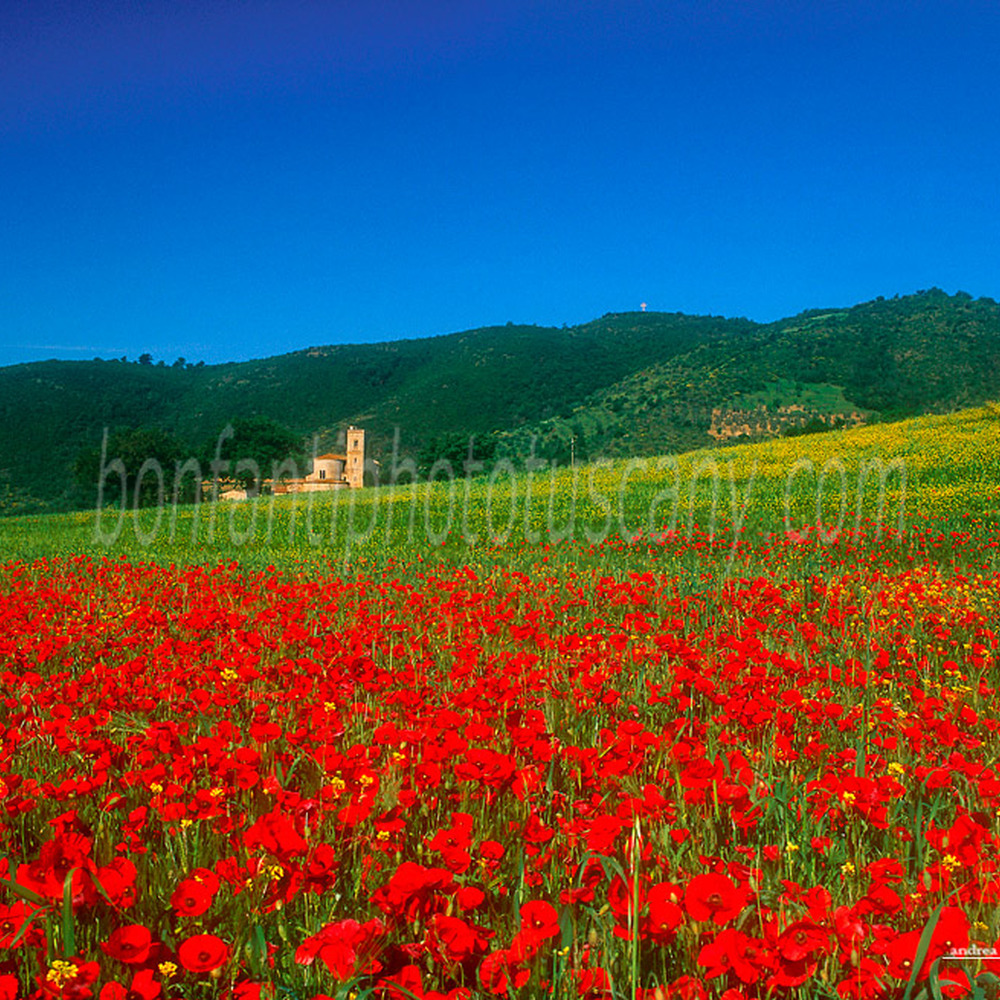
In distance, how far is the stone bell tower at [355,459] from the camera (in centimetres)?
6894

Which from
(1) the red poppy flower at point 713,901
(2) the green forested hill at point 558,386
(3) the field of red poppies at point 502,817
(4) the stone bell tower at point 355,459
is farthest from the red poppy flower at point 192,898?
(4) the stone bell tower at point 355,459

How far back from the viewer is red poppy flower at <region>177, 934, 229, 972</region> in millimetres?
1213

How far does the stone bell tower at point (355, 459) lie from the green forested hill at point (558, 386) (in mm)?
7154

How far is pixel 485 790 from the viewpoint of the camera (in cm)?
222

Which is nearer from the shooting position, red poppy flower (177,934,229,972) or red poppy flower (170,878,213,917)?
red poppy flower (177,934,229,972)

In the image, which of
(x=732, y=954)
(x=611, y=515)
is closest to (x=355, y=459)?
(x=611, y=515)

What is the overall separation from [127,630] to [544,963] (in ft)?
14.5

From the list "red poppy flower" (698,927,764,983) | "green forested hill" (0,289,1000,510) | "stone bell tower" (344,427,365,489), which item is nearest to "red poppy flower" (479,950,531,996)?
"red poppy flower" (698,927,764,983)

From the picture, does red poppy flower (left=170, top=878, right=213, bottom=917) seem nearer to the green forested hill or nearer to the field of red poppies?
the field of red poppies

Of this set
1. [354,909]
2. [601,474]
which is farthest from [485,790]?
[601,474]

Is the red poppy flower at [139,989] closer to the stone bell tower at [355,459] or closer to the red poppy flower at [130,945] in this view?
the red poppy flower at [130,945]

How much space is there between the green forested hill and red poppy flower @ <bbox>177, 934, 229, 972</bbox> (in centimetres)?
4088

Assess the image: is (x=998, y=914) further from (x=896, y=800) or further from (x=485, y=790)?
(x=485, y=790)

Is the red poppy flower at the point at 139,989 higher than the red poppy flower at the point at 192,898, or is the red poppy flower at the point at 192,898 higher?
the red poppy flower at the point at 192,898
